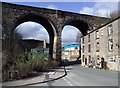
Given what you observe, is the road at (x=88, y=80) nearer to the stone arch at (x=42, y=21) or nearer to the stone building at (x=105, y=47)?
the stone building at (x=105, y=47)

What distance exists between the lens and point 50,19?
2156 inches

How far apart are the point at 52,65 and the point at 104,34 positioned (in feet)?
35.0

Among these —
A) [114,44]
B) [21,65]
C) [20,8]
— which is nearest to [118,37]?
[114,44]

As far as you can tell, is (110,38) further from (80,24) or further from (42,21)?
(80,24)

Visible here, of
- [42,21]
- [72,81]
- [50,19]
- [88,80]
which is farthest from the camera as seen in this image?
[42,21]

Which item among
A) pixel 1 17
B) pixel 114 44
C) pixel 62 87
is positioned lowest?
pixel 62 87

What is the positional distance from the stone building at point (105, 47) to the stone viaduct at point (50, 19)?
8.14m

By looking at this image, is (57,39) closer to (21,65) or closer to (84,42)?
(84,42)

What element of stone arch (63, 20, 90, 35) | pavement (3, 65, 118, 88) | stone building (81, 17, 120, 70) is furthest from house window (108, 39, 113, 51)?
stone arch (63, 20, 90, 35)

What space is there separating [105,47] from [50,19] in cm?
1921

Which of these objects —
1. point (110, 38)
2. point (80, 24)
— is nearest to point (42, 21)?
point (80, 24)

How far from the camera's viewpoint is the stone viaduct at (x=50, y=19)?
163ft

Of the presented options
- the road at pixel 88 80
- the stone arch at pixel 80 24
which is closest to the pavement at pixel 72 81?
the road at pixel 88 80

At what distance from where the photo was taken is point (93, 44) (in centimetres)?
4725
